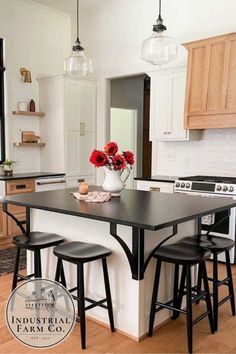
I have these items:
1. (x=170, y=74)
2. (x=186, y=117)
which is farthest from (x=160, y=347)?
(x=170, y=74)

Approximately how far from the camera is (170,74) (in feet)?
15.8

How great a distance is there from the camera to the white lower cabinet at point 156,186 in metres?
4.60

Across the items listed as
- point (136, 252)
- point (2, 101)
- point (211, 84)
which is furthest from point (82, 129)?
point (136, 252)

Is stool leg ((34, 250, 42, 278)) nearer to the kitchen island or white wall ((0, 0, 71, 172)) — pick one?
the kitchen island

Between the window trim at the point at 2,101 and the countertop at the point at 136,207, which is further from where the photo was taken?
the window trim at the point at 2,101

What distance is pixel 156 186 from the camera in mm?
4742

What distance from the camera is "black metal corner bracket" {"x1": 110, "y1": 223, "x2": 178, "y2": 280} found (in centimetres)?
237

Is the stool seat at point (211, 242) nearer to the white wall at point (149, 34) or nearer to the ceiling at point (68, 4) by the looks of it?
the white wall at point (149, 34)

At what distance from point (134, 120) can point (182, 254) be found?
5180mm

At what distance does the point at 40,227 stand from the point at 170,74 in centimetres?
283

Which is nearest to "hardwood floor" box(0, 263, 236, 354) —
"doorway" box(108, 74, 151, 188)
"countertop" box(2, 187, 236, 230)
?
"countertop" box(2, 187, 236, 230)

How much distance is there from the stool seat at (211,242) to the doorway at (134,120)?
417cm

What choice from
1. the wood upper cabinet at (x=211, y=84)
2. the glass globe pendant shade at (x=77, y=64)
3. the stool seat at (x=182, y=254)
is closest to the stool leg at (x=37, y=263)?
the stool seat at (x=182, y=254)

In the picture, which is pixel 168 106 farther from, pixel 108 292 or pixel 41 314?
pixel 41 314
